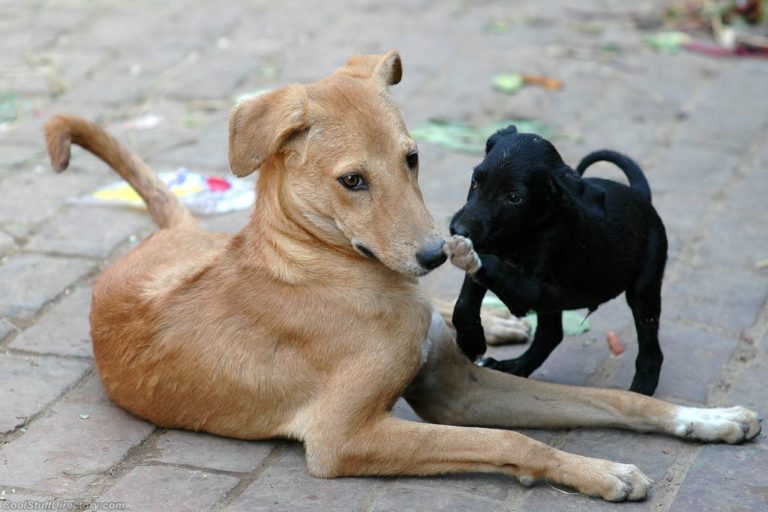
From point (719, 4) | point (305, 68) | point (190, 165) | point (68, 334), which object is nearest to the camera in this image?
point (68, 334)

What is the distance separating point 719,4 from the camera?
933 cm

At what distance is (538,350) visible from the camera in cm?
470

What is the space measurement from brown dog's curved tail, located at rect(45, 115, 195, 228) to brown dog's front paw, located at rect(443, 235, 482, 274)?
192 cm

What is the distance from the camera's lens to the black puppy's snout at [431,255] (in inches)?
156

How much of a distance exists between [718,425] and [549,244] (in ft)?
3.11

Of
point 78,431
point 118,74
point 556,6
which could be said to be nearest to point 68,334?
point 78,431

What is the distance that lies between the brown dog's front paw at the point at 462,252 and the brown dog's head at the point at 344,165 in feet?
0.27

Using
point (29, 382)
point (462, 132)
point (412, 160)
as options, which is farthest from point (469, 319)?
point (462, 132)

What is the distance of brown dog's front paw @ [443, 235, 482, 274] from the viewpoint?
12.6ft

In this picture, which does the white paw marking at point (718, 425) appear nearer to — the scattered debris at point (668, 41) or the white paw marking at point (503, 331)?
the white paw marking at point (503, 331)

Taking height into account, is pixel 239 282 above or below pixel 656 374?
above

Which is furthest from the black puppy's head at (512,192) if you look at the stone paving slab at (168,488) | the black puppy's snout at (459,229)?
the stone paving slab at (168,488)

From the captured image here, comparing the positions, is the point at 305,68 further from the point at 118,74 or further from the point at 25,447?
the point at 25,447

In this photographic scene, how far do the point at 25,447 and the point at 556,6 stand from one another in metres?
6.76
